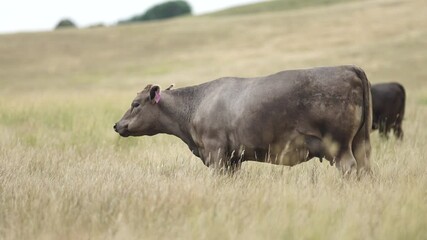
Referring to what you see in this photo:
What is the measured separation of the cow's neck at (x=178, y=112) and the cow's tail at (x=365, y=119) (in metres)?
2.16

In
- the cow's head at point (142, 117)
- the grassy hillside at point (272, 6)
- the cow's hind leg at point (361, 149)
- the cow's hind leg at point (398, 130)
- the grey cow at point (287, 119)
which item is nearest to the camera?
the grey cow at point (287, 119)

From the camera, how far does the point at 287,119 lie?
7.03 meters

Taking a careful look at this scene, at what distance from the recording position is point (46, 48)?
48875 mm

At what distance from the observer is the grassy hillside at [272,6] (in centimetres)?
7104

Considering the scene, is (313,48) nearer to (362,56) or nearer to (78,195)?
(362,56)

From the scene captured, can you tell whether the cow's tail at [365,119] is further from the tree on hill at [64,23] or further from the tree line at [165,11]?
the tree line at [165,11]

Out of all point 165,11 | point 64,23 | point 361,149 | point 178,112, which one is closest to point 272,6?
point 64,23

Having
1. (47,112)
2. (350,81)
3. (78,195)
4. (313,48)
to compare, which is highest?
(350,81)

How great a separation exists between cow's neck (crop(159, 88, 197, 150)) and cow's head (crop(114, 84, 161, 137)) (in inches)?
3.7

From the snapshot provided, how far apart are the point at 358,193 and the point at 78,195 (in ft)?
8.14

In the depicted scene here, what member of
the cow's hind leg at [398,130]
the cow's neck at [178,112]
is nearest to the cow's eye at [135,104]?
the cow's neck at [178,112]

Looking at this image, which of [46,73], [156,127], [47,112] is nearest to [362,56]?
[46,73]

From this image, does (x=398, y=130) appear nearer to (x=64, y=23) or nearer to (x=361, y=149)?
(x=361, y=149)

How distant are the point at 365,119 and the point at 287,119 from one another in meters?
0.86
